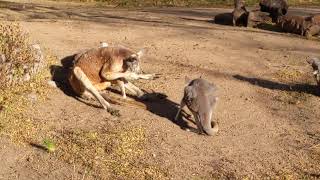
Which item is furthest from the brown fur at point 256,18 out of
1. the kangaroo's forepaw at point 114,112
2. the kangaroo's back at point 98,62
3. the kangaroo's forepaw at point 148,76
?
the kangaroo's forepaw at point 114,112

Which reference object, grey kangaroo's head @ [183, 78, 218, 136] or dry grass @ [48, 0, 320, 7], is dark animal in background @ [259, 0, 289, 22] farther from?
grey kangaroo's head @ [183, 78, 218, 136]

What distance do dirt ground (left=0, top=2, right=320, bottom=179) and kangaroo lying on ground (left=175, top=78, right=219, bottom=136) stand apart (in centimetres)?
15

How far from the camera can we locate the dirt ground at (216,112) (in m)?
6.19

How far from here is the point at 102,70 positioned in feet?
25.4

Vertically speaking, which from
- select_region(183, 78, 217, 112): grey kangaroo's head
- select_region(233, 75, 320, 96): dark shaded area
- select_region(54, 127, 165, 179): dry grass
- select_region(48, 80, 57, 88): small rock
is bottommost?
select_region(54, 127, 165, 179): dry grass

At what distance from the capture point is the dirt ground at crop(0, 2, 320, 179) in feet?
20.3

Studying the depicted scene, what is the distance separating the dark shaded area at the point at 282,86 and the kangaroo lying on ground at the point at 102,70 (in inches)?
82.4

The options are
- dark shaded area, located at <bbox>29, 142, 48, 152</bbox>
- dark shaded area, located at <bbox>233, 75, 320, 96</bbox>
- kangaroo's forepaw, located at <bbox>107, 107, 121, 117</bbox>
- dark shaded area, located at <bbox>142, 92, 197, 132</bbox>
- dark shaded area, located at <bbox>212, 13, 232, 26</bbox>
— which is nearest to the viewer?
dark shaded area, located at <bbox>29, 142, 48, 152</bbox>

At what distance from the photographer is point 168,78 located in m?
8.93

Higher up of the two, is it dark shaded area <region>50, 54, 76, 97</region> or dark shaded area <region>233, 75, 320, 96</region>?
dark shaded area <region>50, 54, 76, 97</region>

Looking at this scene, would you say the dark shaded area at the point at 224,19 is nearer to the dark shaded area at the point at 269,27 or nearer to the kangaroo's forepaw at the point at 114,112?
the dark shaded area at the point at 269,27

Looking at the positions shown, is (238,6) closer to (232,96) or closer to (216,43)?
(216,43)

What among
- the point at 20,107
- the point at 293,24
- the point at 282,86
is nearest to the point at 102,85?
the point at 20,107

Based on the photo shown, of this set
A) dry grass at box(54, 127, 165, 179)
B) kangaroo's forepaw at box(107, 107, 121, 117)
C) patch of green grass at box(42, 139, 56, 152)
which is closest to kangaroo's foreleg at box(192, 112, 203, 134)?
dry grass at box(54, 127, 165, 179)
